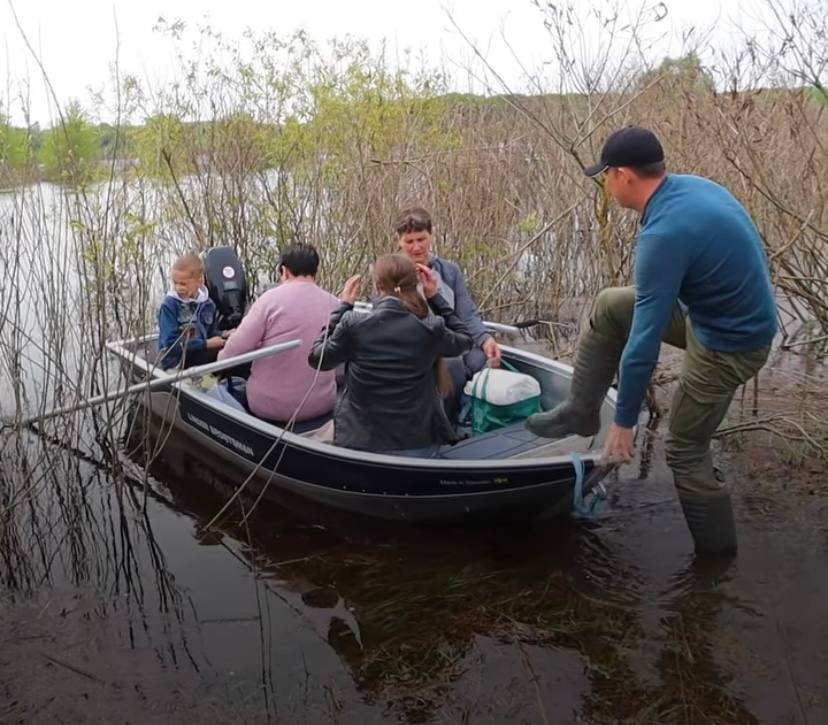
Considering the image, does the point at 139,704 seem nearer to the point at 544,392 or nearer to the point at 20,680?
the point at 20,680

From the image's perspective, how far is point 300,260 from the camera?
180 inches

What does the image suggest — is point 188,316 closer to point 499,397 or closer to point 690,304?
point 499,397

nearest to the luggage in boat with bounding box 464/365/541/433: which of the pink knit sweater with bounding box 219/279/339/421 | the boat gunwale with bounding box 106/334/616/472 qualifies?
the boat gunwale with bounding box 106/334/616/472

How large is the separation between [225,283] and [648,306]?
11.8 ft

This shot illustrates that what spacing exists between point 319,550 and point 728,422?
2.72m

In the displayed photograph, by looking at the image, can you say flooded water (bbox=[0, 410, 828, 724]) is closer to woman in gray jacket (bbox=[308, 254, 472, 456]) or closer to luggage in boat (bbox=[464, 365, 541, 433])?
woman in gray jacket (bbox=[308, 254, 472, 456])

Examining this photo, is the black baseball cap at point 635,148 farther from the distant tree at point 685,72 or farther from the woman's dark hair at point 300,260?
the distant tree at point 685,72

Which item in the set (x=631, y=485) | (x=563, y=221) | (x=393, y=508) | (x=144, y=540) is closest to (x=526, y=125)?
(x=563, y=221)

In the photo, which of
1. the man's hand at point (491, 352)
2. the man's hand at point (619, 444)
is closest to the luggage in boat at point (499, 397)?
the man's hand at point (491, 352)

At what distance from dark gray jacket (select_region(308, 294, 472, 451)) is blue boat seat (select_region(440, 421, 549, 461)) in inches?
3.6

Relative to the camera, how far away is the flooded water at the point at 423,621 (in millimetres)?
3133

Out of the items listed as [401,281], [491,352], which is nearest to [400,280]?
[401,281]

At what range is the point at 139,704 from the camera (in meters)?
3.18

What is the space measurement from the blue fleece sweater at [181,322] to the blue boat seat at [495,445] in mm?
1793
